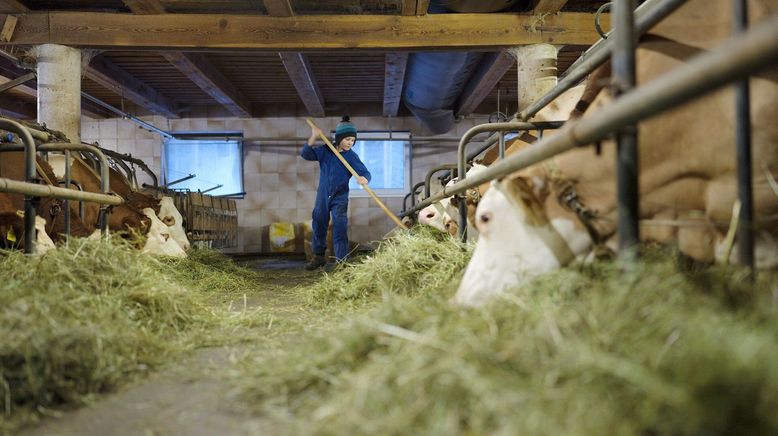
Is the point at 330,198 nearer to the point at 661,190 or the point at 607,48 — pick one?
the point at 607,48

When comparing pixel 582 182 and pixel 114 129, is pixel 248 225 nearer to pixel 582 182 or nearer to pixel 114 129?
pixel 114 129

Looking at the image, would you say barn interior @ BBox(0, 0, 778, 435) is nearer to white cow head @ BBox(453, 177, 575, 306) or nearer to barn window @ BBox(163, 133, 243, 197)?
white cow head @ BBox(453, 177, 575, 306)

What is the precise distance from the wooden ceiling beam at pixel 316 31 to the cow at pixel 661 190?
13.2 feet

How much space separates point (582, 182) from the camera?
2.12m

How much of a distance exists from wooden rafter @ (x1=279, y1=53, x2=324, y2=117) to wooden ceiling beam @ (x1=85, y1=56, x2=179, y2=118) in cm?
281

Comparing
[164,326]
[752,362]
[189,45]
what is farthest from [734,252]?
[189,45]

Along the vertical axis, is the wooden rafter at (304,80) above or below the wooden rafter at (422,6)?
above

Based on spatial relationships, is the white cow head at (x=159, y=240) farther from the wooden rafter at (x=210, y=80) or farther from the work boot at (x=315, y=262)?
the wooden rafter at (x=210, y=80)

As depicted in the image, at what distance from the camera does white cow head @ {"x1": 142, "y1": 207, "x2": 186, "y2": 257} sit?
5324 mm

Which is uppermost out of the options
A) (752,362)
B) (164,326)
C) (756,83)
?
(756,83)

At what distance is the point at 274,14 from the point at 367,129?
628 cm

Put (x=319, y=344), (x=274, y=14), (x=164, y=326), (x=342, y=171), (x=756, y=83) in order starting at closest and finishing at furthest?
1. (x=319, y=344)
2. (x=756, y=83)
3. (x=164, y=326)
4. (x=274, y=14)
5. (x=342, y=171)

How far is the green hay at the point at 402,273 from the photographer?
3202mm

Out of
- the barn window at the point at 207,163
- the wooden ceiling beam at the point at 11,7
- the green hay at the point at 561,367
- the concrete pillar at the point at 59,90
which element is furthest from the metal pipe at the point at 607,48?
the barn window at the point at 207,163
